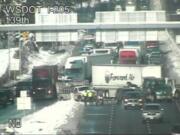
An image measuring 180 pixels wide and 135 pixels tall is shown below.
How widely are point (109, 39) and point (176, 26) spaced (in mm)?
7656

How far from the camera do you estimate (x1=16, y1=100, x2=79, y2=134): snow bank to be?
42.3m

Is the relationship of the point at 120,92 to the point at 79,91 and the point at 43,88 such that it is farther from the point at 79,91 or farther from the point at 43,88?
the point at 43,88

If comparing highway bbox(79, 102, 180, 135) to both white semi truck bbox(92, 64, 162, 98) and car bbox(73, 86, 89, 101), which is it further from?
white semi truck bbox(92, 64, 162, 98)

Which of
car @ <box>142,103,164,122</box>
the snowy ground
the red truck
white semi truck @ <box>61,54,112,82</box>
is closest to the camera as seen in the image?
the snowy ground

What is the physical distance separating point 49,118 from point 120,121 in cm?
469

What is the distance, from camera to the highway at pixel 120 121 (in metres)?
43.3

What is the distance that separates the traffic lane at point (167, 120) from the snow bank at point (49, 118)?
5710 millimetres

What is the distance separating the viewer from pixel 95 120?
48719 millimetres

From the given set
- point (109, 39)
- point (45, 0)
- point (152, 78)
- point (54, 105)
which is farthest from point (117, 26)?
point (54, 105)

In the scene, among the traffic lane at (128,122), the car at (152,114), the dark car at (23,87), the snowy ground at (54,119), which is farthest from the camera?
the dark car at (23,87)

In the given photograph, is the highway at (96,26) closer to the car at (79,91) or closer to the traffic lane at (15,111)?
the car at (79,91)

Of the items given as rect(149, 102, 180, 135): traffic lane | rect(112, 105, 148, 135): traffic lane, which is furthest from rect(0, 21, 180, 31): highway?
rect(112, 105, 148, 135): traffic lane

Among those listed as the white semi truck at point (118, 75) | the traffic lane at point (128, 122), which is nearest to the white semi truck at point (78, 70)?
the white semi truck at point (118, 75)

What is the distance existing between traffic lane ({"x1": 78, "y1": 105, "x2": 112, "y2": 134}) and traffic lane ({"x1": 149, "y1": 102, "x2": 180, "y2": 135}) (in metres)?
2.95
